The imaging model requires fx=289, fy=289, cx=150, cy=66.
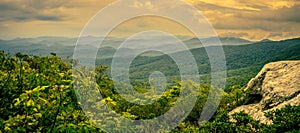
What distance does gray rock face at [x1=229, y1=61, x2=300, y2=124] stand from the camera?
14177mm

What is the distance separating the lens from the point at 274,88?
15891 millimetres

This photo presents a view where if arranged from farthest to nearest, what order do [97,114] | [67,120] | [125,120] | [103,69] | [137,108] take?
[103,69], [137,108], [125,120], [97,114], [67,120]

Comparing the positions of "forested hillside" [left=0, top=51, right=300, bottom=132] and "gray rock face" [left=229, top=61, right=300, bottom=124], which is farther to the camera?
"gray rock face" [left=229, top=61, right=300, bottom=124]

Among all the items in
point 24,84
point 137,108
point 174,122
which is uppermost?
point 24,84

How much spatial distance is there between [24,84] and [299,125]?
308 inches

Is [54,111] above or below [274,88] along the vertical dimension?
above

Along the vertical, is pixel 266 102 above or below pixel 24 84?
below

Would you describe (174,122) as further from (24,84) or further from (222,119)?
(24,84)

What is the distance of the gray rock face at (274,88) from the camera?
14177 mm

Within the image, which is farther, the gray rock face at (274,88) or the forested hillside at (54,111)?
the gray rock face at (274,88)

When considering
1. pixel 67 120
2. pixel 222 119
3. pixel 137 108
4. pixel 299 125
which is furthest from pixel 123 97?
pixel 299 125

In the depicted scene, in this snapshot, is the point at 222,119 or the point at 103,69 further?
the point at 103,69

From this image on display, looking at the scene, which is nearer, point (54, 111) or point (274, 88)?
point (54, 111)

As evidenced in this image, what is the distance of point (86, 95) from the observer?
985 centimetres
